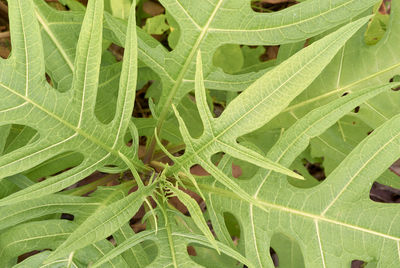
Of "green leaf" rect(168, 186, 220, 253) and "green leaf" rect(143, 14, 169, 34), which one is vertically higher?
"green leaf" rect(143, 14, 169, 34)

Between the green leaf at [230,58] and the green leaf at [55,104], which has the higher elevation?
the green leaf at [230,58]

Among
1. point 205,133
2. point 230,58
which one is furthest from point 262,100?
point 230,58

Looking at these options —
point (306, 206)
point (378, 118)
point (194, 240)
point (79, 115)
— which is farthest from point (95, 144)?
point (378, 118)

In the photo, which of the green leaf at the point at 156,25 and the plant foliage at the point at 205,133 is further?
the green leaf at the point at 156,25

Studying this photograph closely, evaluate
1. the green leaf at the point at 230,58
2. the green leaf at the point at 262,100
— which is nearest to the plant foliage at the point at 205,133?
the green leaf at the point at 262,100

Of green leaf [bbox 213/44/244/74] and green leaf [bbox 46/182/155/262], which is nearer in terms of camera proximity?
green leaf [bbox 46/182/155/262]

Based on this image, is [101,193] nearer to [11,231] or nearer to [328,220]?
[11,231]

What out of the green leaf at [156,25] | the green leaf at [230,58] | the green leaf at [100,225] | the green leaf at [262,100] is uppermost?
the green leaf at [156,25]

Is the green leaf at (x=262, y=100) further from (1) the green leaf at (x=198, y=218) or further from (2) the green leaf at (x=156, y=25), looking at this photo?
(2) the green leaf at (x=156, y=25)

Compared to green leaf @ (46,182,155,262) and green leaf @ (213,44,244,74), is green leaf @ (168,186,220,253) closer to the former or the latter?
green leaf @ (46,182,155,262)

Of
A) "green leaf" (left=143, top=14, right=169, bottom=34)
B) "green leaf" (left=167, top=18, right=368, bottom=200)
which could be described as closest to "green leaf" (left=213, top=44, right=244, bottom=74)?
"green leaf" (left=143, top=14, right=169, bottom=34)

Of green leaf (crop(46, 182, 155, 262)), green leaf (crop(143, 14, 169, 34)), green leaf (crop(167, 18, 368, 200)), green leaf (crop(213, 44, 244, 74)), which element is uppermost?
green leaf (crop(143, 14, 169, 34))
